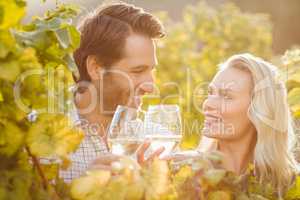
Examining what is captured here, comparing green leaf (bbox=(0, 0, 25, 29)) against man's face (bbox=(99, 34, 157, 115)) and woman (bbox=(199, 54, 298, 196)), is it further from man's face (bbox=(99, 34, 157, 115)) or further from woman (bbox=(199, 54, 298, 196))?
man's face (bbox=(99, 34, 157, 115))

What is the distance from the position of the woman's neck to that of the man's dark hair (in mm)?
1374

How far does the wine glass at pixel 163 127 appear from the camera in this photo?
6.40ft

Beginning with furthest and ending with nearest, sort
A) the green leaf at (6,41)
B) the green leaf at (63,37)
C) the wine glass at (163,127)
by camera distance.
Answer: the wine glass at (163,127) < the green leaf at (63,37) < the green leaf at (6,41)

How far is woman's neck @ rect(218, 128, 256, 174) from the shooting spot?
2789mm

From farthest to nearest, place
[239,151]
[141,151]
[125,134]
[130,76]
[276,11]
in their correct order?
[276,11]
[130,76]
[239,151]
[125,134]
[141,151]

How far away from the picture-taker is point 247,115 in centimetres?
292

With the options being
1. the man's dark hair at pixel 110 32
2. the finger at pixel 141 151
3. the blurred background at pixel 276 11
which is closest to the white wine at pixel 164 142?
the finger at pixel 141 151

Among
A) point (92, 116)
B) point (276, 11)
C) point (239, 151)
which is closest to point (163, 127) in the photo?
point (239, 151)

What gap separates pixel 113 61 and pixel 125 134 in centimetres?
219


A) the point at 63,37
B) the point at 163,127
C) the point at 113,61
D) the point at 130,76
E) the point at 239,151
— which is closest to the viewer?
the point at 63,37

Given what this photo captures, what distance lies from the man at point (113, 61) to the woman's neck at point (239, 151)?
3.05 feet

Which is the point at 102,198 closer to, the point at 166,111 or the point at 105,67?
the point at 166,111

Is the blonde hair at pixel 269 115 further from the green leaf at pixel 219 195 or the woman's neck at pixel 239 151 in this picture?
the green leaf at pixel 219 195

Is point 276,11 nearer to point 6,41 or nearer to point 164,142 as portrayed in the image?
point 164,142
